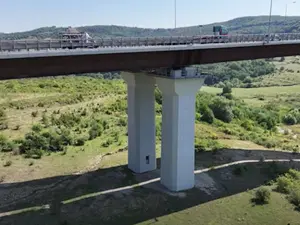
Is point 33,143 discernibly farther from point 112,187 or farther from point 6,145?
point 112,187

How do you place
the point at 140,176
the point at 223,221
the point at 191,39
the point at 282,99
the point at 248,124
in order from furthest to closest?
1. the point at 282,99
2. the point at 248,124
3. the point at 140,176
4. the point at 191,39
5. the point at 223,221

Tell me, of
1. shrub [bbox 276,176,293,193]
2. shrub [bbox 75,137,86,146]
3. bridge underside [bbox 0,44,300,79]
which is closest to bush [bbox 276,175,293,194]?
shrub [bbox 276,176,293,193]

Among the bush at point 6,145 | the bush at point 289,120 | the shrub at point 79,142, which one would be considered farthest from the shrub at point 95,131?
the bush at point 289,120

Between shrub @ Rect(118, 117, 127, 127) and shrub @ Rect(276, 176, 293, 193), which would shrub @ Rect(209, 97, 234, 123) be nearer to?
shrub @ Rect(118, 117, 127, 127)

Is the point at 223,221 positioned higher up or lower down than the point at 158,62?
lower down

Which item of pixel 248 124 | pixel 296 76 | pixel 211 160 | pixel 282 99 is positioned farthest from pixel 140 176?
pixel 296 76

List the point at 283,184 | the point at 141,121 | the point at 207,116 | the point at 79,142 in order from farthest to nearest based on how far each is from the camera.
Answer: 1. the point at 207,116
2. the point at 79,142
3. the point at 141,121
4. the point at 283,184

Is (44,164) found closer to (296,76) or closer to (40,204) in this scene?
(40,204)

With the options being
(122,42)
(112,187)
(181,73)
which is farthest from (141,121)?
(122,42)
